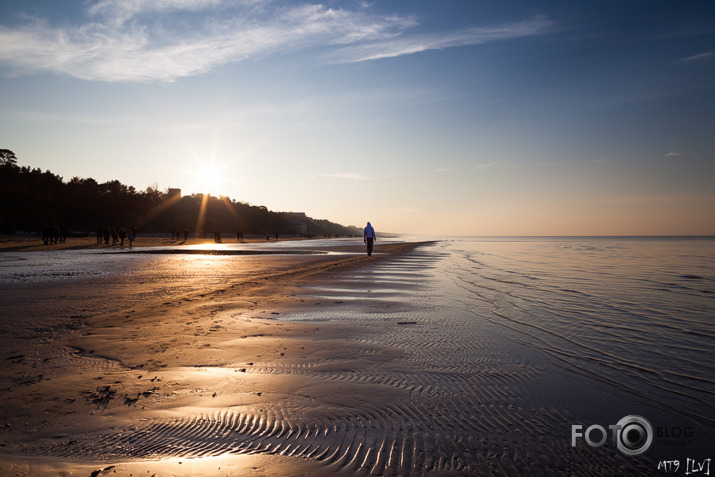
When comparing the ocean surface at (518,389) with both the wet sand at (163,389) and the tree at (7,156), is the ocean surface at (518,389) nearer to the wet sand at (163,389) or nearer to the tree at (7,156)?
the wet sand at (163,389)

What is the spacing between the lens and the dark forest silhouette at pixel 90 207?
3031 inches

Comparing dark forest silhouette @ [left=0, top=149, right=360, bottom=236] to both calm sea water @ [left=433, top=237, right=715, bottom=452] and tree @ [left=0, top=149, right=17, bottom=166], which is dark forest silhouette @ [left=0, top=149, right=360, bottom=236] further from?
calm sea water @ [left=433, top=237, right=715, bottom=452]

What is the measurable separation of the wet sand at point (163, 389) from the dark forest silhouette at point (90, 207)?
52.0 m

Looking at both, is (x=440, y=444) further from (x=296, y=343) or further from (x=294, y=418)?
(x=296, y=343)

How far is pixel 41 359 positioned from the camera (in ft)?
17.4

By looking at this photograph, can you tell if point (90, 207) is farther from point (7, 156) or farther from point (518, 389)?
point (518, 389)

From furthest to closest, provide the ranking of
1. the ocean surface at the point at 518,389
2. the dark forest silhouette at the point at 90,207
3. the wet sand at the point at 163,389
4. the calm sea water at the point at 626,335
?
the dark forest silhouette at the point at 90,207
the calm sea water at the point at 626,335
the ocean surface at the point at 518,389
the wet sand at the point at 163,389

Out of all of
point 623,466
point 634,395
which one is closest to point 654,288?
point 634,395

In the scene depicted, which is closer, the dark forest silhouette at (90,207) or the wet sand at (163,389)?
the wet sand at (163,389)

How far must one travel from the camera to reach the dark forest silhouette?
77.0 metres

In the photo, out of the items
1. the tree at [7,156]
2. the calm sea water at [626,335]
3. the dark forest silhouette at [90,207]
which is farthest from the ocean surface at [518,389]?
the tree at [7,156]

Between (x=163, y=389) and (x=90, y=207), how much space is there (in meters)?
113

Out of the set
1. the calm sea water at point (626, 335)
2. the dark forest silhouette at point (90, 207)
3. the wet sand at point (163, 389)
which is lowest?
the calm sea water at point (626, 335)

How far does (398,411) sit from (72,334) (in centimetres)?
623
